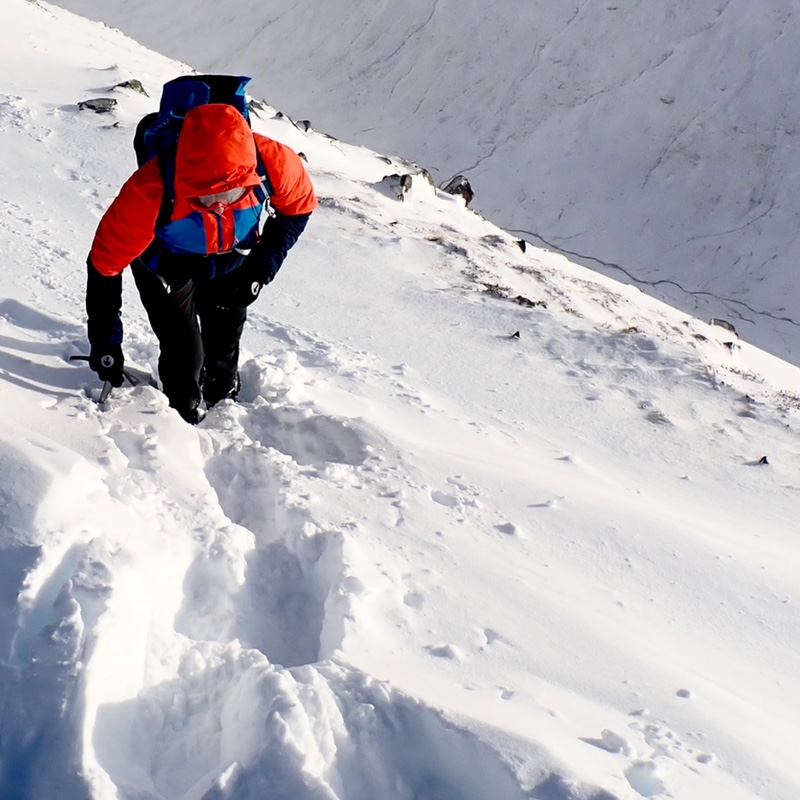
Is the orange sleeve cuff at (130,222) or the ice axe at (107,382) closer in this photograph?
the orange sleeve cuff at (130,222)

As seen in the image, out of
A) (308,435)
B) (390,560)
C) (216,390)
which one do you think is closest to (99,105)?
(216,390)

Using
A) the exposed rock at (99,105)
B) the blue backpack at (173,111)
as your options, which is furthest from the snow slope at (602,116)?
the blue backpack at (173,111)

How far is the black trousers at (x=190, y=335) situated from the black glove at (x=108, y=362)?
0.19 m

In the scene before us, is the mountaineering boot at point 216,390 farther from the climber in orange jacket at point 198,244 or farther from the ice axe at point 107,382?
the ice axe at point 107,382

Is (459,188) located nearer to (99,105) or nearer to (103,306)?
(99,105)

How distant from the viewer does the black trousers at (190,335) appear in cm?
327

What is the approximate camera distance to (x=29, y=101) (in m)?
8.25

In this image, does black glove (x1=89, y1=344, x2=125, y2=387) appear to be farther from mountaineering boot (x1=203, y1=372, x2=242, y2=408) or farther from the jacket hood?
the jacket hood

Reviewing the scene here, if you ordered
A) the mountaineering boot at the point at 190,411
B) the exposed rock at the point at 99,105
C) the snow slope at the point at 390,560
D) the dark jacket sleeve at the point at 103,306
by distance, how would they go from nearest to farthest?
the snow slope at the point at 390,560, the dark jacket sleeve at the point at 103,306, the mountaineering boot at the point at 190,411, the exposed rock at the point at 99,105

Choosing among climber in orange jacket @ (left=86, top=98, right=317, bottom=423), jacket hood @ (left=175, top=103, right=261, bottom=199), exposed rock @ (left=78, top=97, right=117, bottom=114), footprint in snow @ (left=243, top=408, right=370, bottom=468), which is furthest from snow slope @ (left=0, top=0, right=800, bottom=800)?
exposed rock @ (left=78, top=97, right=117, bottom=114)

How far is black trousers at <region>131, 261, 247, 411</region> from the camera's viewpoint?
129 inches

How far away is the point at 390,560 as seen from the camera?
3064 mm

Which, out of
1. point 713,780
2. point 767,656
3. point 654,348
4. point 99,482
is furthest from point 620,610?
point 654,348

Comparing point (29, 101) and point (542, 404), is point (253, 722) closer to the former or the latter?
point (542, 404)
